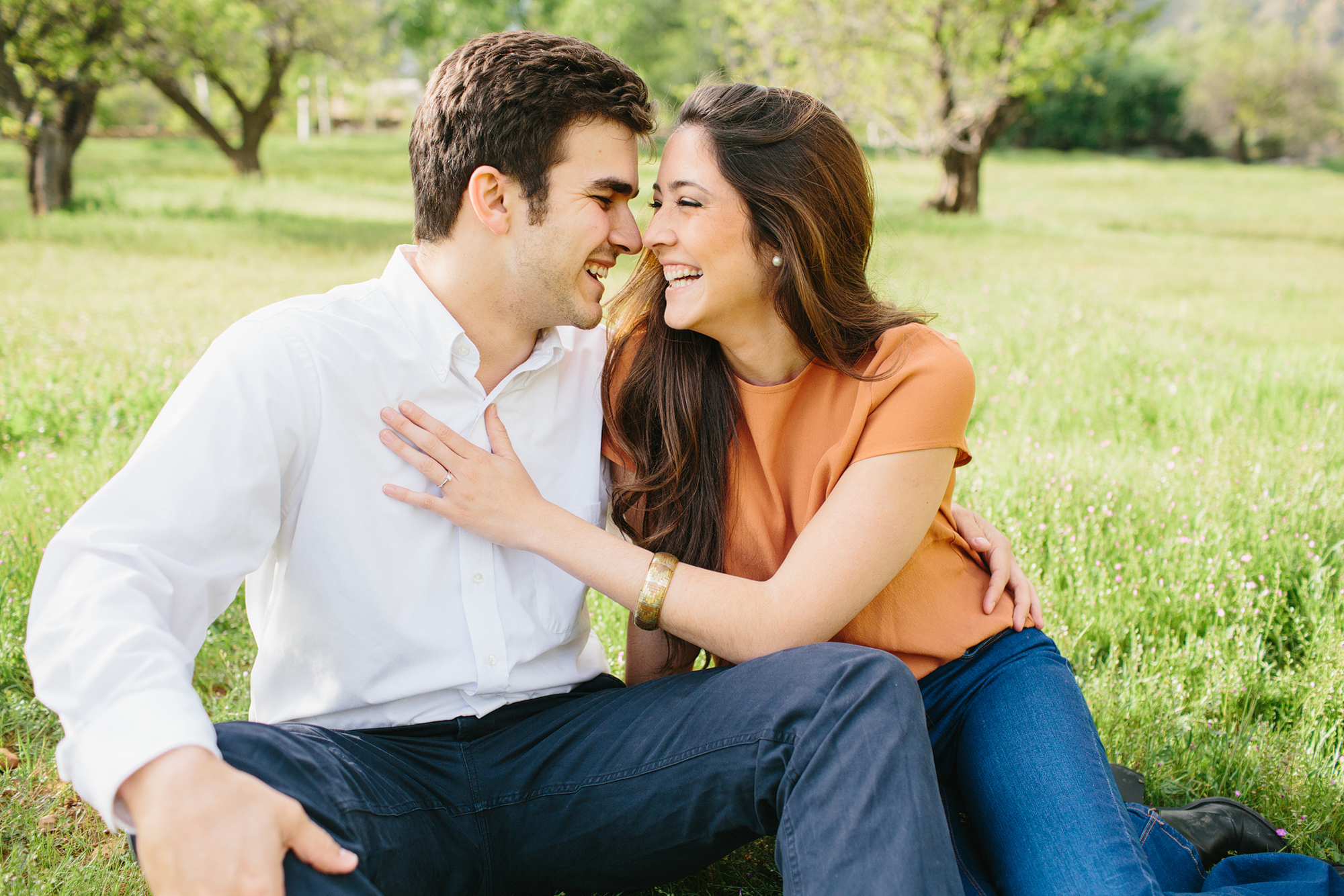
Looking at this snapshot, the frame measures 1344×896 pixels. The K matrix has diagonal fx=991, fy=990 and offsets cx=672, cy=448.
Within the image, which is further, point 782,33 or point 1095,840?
point 782,33

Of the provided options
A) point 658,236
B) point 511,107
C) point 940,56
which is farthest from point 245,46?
point 658,236

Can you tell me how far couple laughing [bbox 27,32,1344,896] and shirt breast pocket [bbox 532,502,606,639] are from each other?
0.04 ft

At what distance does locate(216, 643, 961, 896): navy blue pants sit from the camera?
179cm

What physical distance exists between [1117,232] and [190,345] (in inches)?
585

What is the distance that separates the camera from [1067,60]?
15.7m

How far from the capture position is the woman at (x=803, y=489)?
2.29 m

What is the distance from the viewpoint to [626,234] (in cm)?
276

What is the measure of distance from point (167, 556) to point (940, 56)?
17.0 m

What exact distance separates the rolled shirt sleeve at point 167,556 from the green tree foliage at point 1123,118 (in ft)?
159

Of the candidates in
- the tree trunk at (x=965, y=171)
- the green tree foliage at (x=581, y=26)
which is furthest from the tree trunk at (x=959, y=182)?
the green tree foliage at (x=581, y=26)

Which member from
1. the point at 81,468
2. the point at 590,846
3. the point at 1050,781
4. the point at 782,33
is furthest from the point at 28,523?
the point at 782,33

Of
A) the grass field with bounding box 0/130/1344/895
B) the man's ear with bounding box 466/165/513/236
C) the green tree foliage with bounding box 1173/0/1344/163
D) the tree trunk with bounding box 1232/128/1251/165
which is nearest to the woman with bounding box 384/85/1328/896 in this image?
the man's ear with bounding box 466/165/513/236

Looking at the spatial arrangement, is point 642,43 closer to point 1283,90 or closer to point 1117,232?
point 1283,90

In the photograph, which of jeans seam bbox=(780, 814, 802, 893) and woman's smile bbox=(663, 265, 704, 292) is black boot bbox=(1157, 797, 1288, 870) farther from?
woman's smile bbox=(663, 265, 704, 292)
